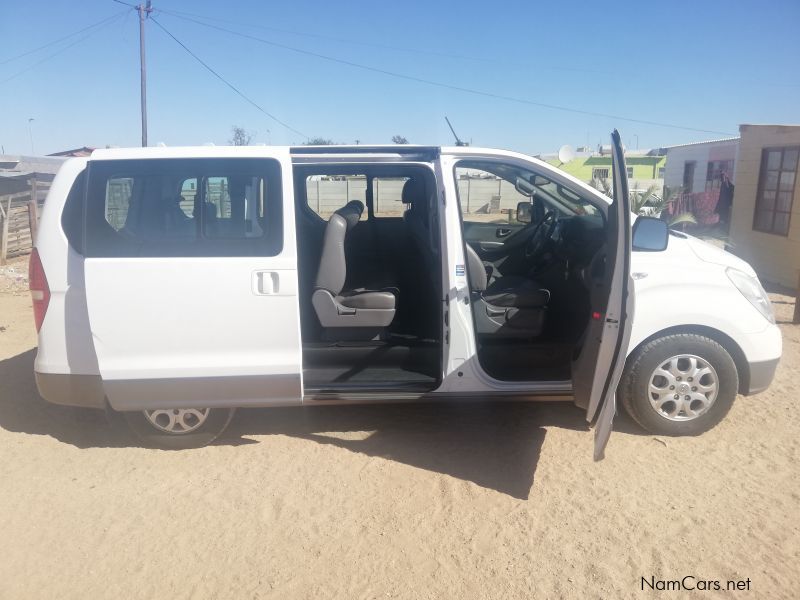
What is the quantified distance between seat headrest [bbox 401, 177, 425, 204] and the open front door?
5.26ft

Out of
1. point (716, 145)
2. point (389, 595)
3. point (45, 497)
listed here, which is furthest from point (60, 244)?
point (716, 145)

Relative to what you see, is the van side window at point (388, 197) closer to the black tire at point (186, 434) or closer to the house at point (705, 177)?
the black tire at point (186, 434)

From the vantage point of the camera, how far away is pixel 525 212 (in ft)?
19.7

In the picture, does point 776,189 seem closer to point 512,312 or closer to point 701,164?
point 512,312

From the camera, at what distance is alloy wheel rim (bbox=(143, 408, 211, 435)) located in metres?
4.17

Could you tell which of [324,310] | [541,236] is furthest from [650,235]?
[324,310]

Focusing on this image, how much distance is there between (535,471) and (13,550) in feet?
9.22

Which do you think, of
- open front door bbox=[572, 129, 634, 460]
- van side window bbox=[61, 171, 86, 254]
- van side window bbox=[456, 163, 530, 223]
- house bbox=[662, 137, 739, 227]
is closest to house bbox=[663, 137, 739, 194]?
house bbox=[662, 137, 739, 227]

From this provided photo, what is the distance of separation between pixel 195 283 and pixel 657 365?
9.23ft

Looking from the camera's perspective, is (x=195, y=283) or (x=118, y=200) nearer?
(x=195, y=283)

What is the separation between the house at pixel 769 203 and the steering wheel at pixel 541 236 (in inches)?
247

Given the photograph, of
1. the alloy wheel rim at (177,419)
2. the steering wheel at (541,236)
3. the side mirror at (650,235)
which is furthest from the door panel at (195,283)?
the steering wheel at (541,236)

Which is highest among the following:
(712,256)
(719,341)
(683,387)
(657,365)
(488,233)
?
(712,256)

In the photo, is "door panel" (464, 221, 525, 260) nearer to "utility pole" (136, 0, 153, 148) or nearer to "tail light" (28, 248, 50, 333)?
"tail light" (28, 248, 50, 333)
